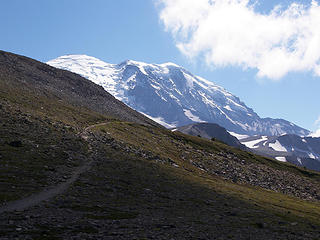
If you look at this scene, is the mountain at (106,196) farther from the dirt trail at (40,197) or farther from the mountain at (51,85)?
the mountain at (51,85)

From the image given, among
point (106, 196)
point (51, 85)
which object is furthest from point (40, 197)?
point (51, 85)

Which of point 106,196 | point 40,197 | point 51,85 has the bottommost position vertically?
point 40,197

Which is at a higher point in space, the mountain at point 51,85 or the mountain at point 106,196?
the mountain at point 51,85

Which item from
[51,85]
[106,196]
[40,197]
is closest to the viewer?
[40,197]

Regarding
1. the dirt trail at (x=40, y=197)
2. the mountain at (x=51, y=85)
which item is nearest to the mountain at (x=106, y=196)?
the dirt trail at (x=40, y=197)

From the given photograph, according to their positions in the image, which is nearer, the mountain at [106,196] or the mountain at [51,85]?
the mountain at [106,196]

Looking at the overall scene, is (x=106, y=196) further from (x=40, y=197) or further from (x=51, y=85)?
(x=51, y=85)

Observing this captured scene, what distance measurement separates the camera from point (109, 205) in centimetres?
3575

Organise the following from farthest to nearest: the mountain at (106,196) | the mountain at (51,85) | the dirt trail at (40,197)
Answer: the mountain at (51,85), the dirt trail at (40,197), the mountain at (106,196)

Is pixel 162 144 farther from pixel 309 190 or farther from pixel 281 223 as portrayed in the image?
pixel 281 223

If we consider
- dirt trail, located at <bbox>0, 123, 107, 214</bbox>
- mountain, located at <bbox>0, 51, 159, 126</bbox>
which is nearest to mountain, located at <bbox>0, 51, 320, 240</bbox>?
dirt trail, located at <bbox>0, 123, 107, 214</bbox>

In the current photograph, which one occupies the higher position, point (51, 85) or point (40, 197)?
point (51, 85)

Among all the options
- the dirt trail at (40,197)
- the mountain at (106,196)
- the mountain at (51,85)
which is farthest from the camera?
the mountain at (51,85)

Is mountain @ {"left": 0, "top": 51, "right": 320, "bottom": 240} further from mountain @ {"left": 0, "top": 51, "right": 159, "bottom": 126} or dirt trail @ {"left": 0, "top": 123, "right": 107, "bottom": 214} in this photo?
mountain @ {"left": 0, "top": 51, "right": 159, "bottom": 126}
